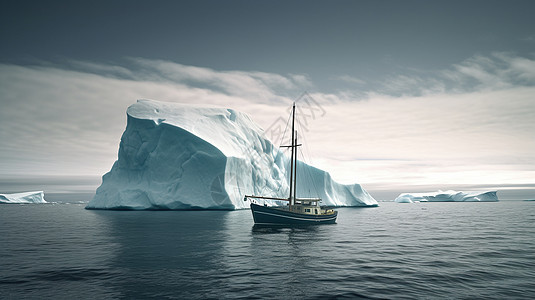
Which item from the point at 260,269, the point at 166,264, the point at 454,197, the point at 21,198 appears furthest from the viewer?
the point at 454,197

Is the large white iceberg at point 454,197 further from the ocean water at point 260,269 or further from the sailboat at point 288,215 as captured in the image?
the ocean water at point 260,269

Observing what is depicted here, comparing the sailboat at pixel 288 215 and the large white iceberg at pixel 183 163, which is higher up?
the large white iceberg at pixel 183 163

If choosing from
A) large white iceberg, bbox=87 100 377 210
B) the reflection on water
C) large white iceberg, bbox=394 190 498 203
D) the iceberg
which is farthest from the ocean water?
large white iceberg, bbox=394 190 498 203

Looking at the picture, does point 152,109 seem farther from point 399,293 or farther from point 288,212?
point 399,293

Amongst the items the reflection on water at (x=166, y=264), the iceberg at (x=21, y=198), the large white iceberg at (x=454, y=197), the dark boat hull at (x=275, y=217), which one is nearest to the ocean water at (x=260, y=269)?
the reflection on water at (x=166, y=264)

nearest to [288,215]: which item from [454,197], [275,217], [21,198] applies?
[275,217]

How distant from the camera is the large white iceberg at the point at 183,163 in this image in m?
53.2

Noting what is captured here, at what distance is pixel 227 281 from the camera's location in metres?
11.5

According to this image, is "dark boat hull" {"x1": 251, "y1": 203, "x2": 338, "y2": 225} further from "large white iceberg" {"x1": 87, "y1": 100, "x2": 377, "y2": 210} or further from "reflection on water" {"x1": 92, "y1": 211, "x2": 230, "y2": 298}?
"large white iceberg" {"x1": 87, "y1": 100, "x2": 377, "y2": 210}

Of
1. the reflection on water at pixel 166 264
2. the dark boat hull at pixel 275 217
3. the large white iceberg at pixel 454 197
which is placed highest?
the large white iceberg at pixel 454 197

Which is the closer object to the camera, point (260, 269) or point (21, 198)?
point (260, 269)

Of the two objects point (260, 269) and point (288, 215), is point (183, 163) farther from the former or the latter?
point (260, 269)

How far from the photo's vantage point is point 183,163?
53.7m

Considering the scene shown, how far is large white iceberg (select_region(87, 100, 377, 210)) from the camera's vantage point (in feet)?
174
